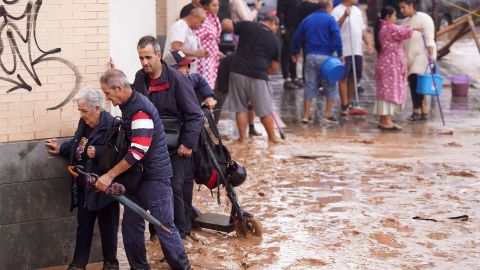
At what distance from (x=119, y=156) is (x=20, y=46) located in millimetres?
1172

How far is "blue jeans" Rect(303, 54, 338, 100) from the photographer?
15.3 m

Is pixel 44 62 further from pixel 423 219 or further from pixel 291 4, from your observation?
pixel 291 4

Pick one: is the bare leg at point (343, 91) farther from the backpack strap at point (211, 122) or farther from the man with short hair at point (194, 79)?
the backpack strap at point (211, 122)

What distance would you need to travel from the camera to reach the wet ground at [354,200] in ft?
27.1

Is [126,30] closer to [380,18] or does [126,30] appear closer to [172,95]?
[172,95]

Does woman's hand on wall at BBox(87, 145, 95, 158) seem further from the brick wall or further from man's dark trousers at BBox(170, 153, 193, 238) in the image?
man's dark trousers at BBox(170, 153, 193, 238)

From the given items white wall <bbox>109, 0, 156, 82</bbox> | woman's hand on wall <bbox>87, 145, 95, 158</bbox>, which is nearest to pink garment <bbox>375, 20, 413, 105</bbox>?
white wall <bbox>109, 0, 156, 82</bbox>

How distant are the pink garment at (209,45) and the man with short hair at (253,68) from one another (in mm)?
299

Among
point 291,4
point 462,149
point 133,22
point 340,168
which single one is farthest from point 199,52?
point 291,4

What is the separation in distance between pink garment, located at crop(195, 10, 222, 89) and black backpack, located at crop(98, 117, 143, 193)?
18.4 ft

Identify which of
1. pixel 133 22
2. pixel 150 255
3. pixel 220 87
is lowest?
pixel 150 255

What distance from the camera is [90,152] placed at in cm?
748

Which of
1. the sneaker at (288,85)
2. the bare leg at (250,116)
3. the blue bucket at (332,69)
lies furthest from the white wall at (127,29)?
the sneaker at (288,85)

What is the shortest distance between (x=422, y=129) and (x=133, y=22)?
4.77 meters
